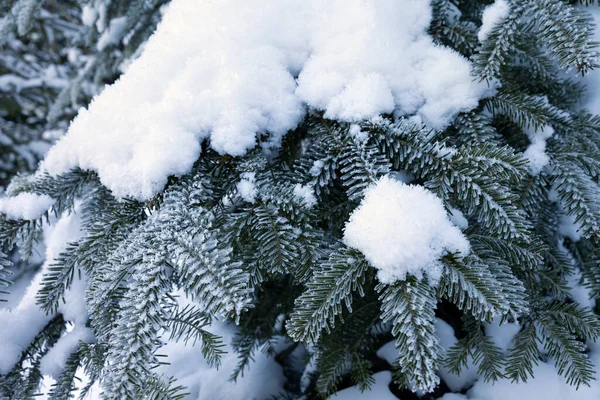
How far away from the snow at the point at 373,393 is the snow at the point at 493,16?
120cm

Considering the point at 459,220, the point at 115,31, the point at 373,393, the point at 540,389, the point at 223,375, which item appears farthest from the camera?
the point at 115,31

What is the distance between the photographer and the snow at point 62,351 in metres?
1.10

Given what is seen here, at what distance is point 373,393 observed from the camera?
1.33 meters

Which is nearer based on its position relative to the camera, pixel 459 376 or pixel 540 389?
pixel 540 389

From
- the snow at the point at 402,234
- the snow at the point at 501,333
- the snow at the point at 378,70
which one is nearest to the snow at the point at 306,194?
the snow at the point at 402,234

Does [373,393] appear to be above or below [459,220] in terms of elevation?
below

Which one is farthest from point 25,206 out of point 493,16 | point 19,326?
point 493,16

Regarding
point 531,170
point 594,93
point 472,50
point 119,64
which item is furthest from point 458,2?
point 119,64

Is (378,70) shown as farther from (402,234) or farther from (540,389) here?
(540,389)

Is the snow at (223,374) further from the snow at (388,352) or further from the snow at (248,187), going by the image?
the snow at (248,187)

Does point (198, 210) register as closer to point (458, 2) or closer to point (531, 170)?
point (531, 170)

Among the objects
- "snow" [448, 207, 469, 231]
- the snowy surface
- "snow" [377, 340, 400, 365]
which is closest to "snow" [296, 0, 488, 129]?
"snow" [448, 207, 469, 231]

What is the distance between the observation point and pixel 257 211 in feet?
2.96

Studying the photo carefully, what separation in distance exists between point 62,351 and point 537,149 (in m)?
1.53
